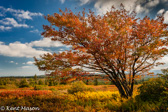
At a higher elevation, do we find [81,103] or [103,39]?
[103,39]

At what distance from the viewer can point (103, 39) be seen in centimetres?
642

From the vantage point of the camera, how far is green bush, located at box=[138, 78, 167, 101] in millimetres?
6125

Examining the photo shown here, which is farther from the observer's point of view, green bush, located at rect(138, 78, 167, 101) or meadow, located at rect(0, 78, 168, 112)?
green bush, located at rect(138, 78, 167, 101)

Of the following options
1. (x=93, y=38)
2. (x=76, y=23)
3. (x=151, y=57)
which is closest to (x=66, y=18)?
(x=76, y=23)

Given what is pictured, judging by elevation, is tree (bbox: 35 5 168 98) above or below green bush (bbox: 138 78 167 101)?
above

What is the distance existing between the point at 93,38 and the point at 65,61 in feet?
8.20

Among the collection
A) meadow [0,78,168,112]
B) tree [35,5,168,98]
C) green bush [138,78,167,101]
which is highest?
tree [35,5,168,98]

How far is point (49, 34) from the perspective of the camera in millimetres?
6941

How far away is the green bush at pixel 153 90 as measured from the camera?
6125 millimetres

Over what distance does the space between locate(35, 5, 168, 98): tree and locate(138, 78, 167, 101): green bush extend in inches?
48.9

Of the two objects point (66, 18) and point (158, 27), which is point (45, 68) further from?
point (158, 27)

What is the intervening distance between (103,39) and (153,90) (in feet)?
15.2

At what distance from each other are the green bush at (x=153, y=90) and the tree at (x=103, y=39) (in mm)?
1241

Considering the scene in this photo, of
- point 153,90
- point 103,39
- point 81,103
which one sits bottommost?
point 81,103
